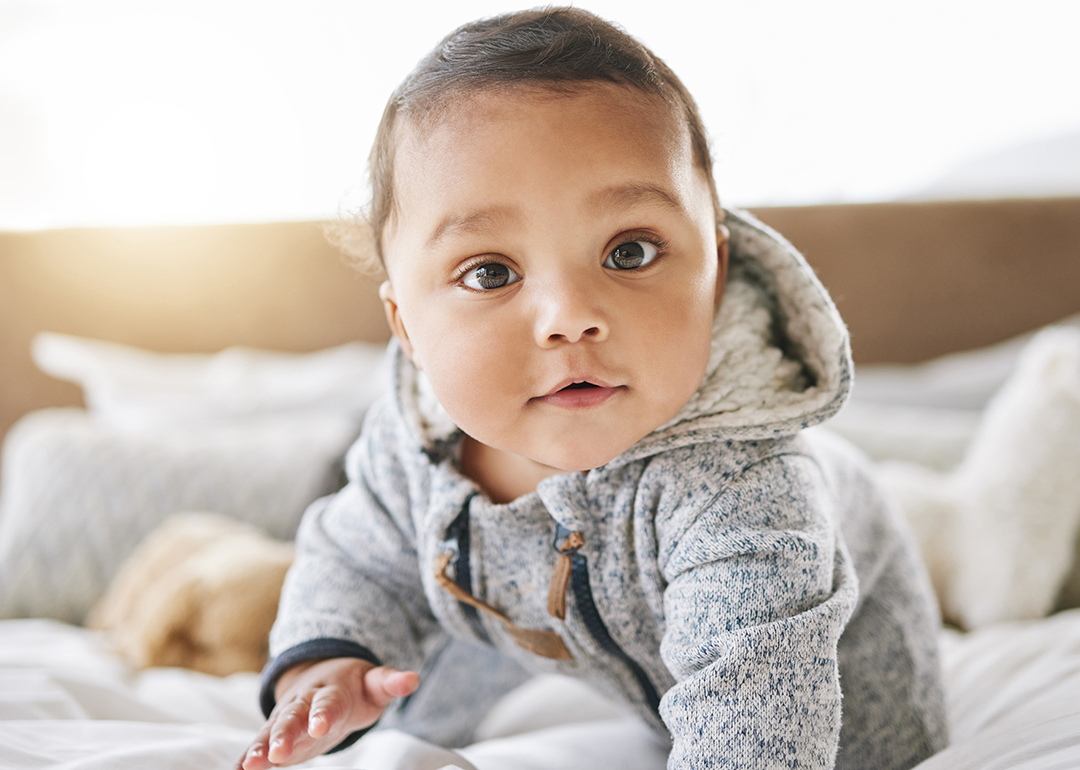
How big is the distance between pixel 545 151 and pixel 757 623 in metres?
0.35

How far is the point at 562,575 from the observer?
0.62 m

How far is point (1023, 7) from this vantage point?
196cm

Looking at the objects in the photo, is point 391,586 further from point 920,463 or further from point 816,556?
point 920,463

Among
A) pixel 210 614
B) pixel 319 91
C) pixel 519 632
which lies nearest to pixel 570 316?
pixel 519 632

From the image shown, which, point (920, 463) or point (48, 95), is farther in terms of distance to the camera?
point (48, 95)

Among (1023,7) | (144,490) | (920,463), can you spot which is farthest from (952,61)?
(144,490)

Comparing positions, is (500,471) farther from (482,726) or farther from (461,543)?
(482,726)

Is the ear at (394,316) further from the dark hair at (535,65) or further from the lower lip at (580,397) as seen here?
the lower lip at (580,397)

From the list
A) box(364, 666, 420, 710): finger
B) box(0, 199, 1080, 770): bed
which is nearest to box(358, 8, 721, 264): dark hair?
box(364, 666, 420, 710): finger

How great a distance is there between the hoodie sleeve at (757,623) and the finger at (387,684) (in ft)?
0.69

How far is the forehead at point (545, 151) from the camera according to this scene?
1.66 feet

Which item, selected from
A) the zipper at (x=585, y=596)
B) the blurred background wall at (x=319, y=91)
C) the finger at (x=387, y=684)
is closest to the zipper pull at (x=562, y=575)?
the zipper at (x=585, y=596)

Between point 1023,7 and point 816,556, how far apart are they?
2.09 meters

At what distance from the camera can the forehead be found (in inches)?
19.9
